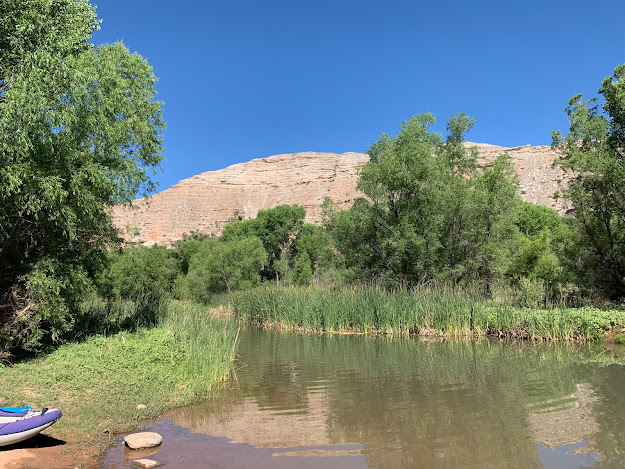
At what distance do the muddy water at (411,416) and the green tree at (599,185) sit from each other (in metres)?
6.93

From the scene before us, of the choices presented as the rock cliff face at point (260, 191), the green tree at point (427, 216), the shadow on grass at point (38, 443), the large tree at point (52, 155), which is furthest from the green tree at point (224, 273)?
the shadow on grass at point (38, 443)

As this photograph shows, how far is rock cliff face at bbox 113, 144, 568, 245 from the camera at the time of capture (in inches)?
2344

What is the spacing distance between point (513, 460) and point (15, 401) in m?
6.59

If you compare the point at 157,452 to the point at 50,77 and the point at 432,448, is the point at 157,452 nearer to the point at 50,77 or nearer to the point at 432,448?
the point at 432,448

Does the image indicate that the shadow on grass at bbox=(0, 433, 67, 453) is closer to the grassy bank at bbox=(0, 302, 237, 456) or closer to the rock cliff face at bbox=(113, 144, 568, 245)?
the grassy bank at bbox=(0, 302, 237, 456)

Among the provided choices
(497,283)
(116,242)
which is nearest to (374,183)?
(497,283)

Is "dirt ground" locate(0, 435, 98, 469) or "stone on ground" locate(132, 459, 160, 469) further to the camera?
"stone on ground" locate(132, 459, 160, 469)

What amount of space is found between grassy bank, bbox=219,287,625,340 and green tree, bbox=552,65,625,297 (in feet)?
14.7

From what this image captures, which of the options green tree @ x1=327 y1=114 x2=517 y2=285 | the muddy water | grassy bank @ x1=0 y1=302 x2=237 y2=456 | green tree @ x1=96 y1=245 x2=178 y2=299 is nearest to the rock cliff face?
green tree @ x1=96 y1=245 x2=178 y2=299

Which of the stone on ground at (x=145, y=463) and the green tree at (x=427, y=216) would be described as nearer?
the stone on ground at (x=145, y=463)

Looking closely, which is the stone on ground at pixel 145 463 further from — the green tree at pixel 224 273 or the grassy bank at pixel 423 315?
the green tree at pixel 224 273

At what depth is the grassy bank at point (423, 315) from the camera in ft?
44.3

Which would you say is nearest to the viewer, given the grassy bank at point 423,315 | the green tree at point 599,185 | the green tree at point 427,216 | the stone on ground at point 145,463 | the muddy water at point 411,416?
the stone on ground at point 145,463

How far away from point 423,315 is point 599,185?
27.0ft
